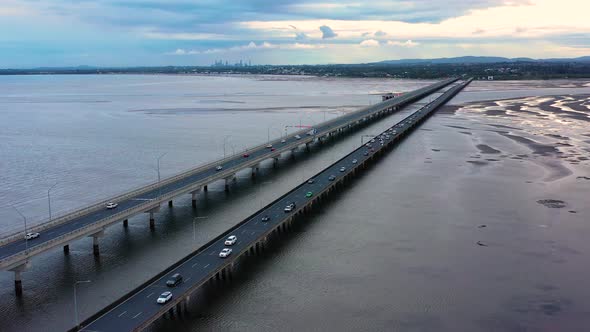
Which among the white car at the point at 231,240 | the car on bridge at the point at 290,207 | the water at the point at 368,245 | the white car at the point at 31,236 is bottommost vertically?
the water at the point at 368,245

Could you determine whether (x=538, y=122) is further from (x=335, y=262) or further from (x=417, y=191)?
(x=335, y=262)

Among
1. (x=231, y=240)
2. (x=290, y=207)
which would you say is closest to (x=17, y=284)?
(x=231, y=240)

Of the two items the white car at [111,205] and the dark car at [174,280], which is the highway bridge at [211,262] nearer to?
the dark car at [174,280]

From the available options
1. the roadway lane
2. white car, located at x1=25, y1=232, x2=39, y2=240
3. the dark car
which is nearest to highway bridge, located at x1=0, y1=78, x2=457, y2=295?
the roadway lane

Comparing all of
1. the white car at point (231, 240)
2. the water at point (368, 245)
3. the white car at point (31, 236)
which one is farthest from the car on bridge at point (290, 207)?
the white car at point (31, 236)

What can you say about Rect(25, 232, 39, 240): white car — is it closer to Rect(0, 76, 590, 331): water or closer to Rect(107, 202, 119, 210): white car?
Rect(0, 76, 590, 331): water

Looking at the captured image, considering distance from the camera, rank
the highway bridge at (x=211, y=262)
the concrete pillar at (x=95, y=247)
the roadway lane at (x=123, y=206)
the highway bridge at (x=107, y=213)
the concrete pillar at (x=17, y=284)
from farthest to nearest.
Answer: the concrete pillar at (x=95, y=247)
the roadway lane at (x=123, y=206)
the highway bridge at (x=107, y=213)
the concrete pillar at (x=17, y=284)
the highway bridge at (x=211, y=262)

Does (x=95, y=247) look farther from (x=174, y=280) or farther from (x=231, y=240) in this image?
(x=174, y=280)
